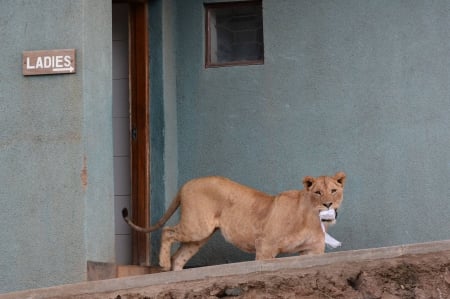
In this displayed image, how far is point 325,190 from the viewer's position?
9234 mm

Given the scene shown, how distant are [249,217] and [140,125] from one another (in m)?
1.48

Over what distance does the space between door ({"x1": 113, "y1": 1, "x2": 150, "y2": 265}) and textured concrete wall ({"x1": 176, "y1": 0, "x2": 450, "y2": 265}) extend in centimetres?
38

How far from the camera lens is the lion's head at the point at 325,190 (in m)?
9.24

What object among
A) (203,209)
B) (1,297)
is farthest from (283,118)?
(1,297)

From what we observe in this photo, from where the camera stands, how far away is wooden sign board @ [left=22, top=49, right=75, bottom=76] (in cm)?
888

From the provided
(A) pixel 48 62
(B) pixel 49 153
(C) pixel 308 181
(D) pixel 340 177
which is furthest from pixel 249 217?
(A) pixel 48 62

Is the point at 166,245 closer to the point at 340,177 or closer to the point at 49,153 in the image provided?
the point at 49,153

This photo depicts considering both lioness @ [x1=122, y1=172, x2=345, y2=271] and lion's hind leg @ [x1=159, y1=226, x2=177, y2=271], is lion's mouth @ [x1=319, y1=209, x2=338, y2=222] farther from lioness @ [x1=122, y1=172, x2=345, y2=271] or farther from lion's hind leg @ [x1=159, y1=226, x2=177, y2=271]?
lion's hind leg @ [x1=159, y1=226, x2=177, y2=271]

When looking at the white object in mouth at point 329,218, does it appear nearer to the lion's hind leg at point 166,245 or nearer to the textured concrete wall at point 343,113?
the textured concrete wall at point 343,113

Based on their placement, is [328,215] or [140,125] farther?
[140,125]

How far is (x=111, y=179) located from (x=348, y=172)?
213 centimetres

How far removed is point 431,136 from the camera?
992 centimetres

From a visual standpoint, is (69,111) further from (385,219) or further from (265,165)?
(385,219)

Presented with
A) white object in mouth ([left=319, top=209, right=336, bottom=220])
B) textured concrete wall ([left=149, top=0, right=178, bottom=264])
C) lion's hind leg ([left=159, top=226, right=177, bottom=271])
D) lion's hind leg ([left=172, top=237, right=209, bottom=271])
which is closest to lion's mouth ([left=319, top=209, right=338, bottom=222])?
white object in mouth ([left=319, top=209, right=336, bottom=220])
